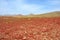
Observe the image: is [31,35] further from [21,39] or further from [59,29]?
[59,29]

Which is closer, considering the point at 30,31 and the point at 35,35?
the point at 35,35

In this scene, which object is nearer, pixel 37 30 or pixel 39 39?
pixel 39 39

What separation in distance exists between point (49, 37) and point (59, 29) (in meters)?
2.05

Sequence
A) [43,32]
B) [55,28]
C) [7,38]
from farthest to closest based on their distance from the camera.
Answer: [55,28]
[43,32]
[7,38]

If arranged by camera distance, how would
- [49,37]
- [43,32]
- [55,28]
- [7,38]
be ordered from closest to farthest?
[7,38] < [49,37] < [43,32] < [55,28]

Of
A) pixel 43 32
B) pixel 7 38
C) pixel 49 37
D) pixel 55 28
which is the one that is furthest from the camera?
pixel 55 28

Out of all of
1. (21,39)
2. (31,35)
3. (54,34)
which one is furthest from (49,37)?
(21,39)

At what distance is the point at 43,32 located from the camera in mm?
12344

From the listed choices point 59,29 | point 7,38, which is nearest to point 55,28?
point 59,29

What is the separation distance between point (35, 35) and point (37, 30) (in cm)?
139

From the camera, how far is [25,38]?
1087cm

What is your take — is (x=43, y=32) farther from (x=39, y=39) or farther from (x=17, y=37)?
(x=17, y=37)

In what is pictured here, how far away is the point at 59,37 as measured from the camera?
11.3 meters

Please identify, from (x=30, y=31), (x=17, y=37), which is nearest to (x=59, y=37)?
(x=30, y=31)
